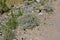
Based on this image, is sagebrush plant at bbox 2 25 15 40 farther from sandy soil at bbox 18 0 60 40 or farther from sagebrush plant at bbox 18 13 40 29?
sagebrush plant at bbox 18 13 40 29

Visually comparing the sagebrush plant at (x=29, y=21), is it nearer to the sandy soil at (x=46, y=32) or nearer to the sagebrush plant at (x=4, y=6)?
the sandy soil at (x=46, y=32)

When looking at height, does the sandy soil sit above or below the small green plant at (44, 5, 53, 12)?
below

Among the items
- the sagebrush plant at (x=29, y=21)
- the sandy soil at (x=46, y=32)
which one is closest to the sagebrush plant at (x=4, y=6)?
the sagebrush plant at (x=29, y=21)

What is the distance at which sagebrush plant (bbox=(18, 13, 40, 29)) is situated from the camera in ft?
16.8

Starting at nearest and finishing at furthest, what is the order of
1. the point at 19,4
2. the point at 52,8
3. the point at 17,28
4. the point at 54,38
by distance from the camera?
the point at 54,38 → the point at 17,28 → the point at 52,8 → the point at 19,4

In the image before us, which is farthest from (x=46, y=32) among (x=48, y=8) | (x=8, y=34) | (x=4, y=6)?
(x=4, y=6)

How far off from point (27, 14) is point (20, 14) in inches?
13.1

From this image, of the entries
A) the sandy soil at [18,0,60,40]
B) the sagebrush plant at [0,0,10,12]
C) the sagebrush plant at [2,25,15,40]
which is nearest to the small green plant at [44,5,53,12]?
the sandy soil at [18,0,60,40]

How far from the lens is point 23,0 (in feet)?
22.9

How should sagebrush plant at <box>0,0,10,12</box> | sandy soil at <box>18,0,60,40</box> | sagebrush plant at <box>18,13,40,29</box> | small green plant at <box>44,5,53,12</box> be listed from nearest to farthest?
1. sandy soil at <box>18,0,60,40</box>
2. sagebrush plant at <box>18,13,40,29</box>
3. small green plant at <box>44,5,53,12</box>
4. sagebrush plant at <box>0,0,10,12</box>

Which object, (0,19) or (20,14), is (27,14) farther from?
(0,19)

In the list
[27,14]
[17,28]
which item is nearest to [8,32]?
[17,28]

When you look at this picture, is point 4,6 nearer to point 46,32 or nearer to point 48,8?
point 48,8

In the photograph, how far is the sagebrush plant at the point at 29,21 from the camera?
5.12 metres
